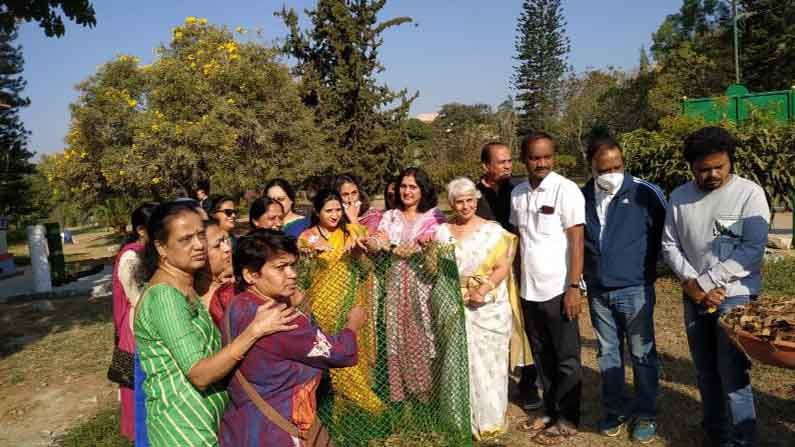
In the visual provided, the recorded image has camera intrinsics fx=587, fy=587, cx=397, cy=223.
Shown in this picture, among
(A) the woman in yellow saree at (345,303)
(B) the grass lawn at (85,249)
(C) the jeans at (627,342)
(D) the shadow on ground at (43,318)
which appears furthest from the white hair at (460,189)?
(B) the grass lawn at (85,249)

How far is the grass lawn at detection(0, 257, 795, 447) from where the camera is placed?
3.59 meters

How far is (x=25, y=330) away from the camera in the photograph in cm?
758

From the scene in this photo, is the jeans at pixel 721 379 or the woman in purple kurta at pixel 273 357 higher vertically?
the woman in purple kurta at pixel 273 357

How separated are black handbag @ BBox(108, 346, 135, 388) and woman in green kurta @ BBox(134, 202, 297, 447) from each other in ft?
3.01

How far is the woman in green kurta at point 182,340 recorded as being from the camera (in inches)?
71.9

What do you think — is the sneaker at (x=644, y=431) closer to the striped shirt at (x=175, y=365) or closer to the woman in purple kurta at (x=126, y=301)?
the striped shirt at (x=175, y=365)

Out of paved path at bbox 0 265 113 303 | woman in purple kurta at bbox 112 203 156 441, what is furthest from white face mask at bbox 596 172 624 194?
paved path at bbox 0 265 113 303

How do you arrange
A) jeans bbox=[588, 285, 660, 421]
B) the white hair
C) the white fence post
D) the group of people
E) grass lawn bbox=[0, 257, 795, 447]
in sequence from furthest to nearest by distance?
the white fence post < grass lawn bbox=[0, 257, 795, 447] < the white hair < jeans bbox=[588, 285, 660, 421] < the group of people

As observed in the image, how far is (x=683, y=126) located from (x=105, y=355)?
24.5 feet

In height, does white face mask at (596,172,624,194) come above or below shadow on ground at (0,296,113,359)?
above

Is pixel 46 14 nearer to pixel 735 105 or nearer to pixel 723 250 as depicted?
pixel 723 250

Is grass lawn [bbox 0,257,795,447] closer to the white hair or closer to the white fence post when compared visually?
the white hair

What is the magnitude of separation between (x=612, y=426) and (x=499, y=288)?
108 cm

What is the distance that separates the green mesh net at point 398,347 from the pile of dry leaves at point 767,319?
125 cm
